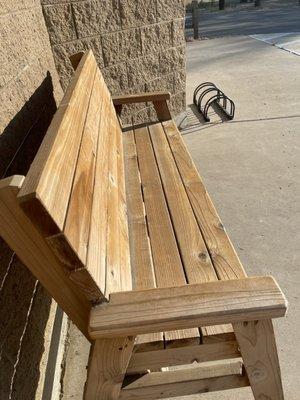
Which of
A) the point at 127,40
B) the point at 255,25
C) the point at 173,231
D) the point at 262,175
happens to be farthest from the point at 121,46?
the point at 255,25

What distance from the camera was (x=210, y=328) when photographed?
54.8 inches

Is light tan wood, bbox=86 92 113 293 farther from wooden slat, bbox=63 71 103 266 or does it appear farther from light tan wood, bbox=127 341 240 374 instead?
light tan wood, bbox=127 341 240 374

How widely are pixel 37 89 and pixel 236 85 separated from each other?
5715 mm

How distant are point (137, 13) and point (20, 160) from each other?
2.81 m

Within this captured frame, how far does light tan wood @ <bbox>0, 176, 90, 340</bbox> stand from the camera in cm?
96

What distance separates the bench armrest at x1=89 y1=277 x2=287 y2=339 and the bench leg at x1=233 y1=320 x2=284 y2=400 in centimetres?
10

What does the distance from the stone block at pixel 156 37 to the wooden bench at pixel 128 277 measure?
2.49 metres

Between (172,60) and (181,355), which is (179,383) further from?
(172,60)

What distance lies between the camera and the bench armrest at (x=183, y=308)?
3.77ft

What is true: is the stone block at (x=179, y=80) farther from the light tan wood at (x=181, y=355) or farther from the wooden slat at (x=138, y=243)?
the light tan wood at (x=181, y=355)

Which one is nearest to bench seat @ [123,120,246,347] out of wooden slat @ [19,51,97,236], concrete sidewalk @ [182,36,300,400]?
wooden slat @ [19,51,97,236]

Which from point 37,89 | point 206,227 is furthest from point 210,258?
point 37,89

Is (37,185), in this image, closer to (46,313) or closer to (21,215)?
(21,215)

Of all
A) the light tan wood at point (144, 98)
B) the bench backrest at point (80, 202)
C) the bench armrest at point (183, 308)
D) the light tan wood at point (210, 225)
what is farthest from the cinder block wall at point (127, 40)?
the bench armrest at point (183, 308)
